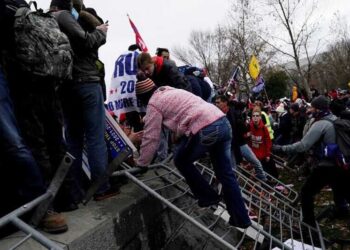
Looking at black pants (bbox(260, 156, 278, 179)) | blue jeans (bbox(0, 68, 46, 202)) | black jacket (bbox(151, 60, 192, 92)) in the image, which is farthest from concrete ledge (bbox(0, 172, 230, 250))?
black pants (bbox(260, 156, 278, 179))

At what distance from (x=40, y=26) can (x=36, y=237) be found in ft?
4.69

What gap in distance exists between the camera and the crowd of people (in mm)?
2855

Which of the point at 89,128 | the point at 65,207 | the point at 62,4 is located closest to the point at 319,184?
the point at 89,128

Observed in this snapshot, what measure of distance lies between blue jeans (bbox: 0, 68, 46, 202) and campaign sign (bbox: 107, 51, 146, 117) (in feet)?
6.65

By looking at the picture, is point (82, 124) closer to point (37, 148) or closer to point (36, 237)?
point (37, 148)

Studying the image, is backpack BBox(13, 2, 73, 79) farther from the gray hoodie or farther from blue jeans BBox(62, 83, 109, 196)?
the gray hoodie

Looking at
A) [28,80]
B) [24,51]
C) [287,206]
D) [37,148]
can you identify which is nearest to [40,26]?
[24,51]

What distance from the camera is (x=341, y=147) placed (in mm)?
5586

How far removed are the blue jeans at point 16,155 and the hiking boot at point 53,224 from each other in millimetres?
179

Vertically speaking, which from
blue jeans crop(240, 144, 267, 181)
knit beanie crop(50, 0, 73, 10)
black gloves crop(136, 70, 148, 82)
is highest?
knit beanie crop(50, 0, 73, 10)

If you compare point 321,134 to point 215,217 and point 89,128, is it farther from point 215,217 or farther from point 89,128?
point 89,128

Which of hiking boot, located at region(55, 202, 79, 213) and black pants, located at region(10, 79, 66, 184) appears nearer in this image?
black pants, located at region(10, 79, 66, 184)

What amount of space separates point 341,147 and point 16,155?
4227mm

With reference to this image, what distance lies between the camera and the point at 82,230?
292 cm
